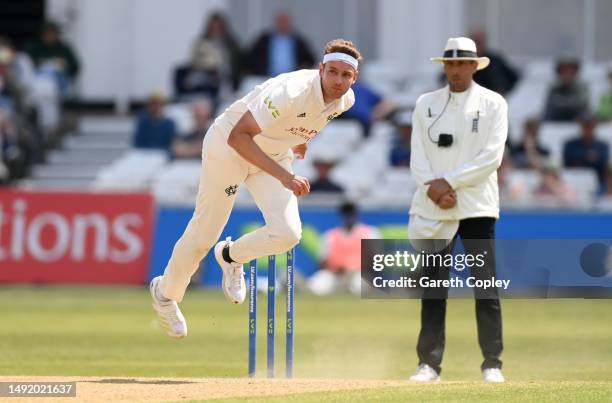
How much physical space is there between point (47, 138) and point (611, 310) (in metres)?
9.12

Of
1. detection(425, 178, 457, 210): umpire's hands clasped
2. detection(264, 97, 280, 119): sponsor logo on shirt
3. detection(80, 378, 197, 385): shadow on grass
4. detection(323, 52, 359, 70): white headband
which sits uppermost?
detection(323, 52, 359, 70): white headband

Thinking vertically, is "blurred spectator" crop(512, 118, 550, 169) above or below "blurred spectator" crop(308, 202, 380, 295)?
above

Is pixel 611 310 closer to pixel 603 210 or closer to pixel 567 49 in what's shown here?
pixel 603 210

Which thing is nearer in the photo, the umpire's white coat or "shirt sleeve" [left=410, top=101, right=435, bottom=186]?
the umpire's white coat

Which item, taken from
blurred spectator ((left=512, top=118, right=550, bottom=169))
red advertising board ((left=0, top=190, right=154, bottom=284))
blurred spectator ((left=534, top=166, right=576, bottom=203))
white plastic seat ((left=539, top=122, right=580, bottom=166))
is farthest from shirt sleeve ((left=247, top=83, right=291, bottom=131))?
white plastic seat ((left=539, top=122, right=580, bottom=166))

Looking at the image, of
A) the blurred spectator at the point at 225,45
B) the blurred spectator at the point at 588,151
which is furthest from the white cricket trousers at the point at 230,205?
the blurred spectator at the point at 225,45

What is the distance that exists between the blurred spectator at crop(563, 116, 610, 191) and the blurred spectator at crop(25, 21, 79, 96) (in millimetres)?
7212

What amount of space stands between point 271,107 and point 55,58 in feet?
42.7

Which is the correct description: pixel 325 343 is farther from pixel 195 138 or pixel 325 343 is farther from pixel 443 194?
pixel 195 138

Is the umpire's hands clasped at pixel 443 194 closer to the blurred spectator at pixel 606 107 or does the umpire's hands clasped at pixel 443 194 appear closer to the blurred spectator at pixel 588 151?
the blurred spectator at pixel 588 151

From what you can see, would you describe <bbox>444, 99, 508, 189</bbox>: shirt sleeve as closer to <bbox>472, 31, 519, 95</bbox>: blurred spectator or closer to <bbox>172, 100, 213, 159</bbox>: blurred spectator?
<bbox>472, 31, 519, 95</bbox>: blurred spectator

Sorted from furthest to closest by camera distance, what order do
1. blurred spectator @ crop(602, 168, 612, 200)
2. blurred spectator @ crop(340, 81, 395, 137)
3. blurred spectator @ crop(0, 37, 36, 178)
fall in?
blurred spectator @ crop(0, 37, 36, 178), blurred spectator @ crop(340, 81, 395, 137), blurred spectator @ crop(602, 168, 612, 200)

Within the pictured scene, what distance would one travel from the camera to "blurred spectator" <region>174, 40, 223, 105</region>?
2023cm

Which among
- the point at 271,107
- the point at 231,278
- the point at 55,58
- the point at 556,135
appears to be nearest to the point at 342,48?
the point at 271,107
